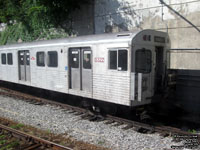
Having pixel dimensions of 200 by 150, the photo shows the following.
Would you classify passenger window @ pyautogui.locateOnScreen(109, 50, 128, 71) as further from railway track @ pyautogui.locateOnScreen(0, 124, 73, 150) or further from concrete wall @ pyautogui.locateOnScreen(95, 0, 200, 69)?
concrete wall @ pyautogui.locateOnScreen(95, 0, 200, 69)

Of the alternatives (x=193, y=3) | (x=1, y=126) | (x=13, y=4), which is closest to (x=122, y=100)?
(x=1, y=126)

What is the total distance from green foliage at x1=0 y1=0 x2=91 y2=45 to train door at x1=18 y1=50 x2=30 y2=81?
4.44 meters

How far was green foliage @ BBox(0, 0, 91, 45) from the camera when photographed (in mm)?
15266

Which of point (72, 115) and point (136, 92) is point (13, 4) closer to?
point (72, 115)

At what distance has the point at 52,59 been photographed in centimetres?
1005

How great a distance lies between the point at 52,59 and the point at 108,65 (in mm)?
3600

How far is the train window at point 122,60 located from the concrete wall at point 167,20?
4452 mm

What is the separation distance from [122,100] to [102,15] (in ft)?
27.3

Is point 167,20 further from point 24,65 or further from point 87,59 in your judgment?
point 24,65

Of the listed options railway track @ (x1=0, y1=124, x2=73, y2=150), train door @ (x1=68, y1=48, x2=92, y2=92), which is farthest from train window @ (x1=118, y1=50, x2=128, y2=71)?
railway track @ (x1=0, y1=124, x2=73, y2=150)

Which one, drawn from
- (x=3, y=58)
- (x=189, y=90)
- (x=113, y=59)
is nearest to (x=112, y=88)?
(x=113, y=59)

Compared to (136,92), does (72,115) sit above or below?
below

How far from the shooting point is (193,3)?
9.60 metres

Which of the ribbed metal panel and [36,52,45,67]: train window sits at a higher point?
[36,52,45,67]: train window
